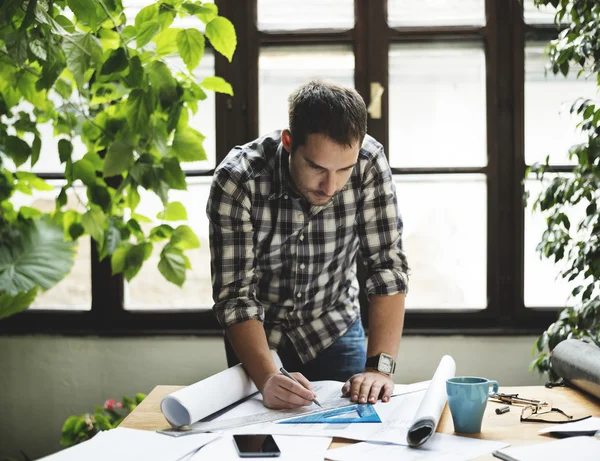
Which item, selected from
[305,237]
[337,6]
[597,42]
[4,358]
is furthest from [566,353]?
[4,358]

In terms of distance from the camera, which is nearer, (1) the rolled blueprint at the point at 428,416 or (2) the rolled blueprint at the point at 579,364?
(1) the rolled blueprint at the point at 428,416

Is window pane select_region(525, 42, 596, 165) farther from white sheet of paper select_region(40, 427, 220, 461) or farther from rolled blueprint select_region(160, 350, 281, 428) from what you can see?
white sheet of paper select_region(40, 427, 220, 461)

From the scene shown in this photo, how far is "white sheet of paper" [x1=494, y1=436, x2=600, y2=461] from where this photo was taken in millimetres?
1062

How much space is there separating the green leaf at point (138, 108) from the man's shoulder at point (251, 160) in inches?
15.1

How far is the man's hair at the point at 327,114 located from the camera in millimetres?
1406

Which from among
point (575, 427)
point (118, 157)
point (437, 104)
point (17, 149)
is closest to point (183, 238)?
point (118, 157)

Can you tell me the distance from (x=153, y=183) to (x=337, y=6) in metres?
1.16

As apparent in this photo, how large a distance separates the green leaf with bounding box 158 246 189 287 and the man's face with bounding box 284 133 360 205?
0.77m

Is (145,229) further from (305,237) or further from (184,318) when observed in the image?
(305,237)

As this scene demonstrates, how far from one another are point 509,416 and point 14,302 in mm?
1598

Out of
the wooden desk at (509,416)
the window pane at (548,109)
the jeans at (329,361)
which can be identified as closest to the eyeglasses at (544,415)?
the wooden desk at (509,416)

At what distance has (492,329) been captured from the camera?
2.62 m

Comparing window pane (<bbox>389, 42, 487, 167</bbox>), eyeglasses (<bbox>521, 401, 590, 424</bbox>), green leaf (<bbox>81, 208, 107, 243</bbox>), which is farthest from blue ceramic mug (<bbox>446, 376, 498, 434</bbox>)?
window pane (<bbox>389, 42, 487, 167</bbox>)

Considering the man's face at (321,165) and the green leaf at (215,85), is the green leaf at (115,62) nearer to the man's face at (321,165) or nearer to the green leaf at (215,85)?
the green leaf at (215,85)
